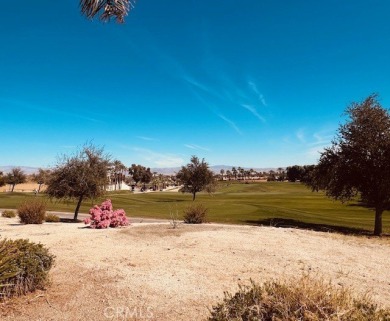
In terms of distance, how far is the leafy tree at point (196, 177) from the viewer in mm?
60312

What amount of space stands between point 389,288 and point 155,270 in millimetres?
6488

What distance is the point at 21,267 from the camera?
25.0 feet

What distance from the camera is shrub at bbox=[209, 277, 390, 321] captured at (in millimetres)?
4293

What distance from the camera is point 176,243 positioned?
1369 cm

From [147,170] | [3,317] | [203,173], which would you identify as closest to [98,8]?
[3,317]

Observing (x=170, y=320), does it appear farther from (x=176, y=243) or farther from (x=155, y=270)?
(x=176, y=243)

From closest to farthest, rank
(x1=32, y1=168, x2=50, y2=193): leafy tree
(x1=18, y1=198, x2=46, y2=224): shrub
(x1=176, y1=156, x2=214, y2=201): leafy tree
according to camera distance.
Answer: (x1=18, y1=198, x2=46, y2=224): shrub → (x1=32, y1=168, x2=50, y2=193): leafy tree → (x1=176, y1=156, x2=214, y2=201): leafy tree

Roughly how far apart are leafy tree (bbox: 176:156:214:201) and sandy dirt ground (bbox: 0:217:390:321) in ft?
142

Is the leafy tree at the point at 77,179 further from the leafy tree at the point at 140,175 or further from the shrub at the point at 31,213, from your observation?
the leafy tree at the point at 140,175

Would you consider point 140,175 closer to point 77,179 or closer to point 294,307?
point 77,179

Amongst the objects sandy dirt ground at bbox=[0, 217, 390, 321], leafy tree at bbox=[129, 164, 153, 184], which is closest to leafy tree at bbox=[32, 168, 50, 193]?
sandy dirt ground at bbox=[0, 217, 390, 321]
